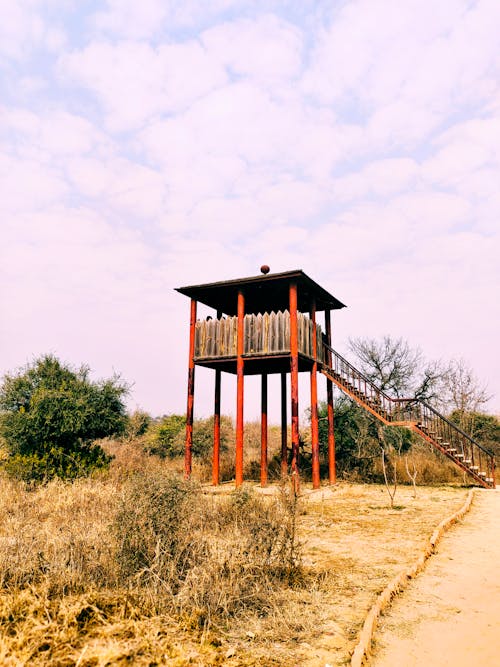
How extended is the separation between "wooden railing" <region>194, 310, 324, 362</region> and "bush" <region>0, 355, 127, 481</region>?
3880 mm

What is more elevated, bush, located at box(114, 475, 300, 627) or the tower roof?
the tower roof

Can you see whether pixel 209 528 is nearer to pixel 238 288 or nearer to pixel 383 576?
pixel 383 576

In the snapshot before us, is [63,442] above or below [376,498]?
above

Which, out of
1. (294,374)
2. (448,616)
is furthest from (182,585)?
(294,374)

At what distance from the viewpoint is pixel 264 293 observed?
19.7 m

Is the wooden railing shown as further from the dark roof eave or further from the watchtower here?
the dark roof eave

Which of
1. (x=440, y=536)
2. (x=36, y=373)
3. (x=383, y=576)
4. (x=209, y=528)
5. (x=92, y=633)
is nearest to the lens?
(x=92, y=633)

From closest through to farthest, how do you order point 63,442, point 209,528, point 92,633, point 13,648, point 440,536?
point 13,648, point 92,633, point 209,528, point 440,536, point 63,442

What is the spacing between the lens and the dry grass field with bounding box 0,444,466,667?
4.36 m

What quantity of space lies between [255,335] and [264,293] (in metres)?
3.12

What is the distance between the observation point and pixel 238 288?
17828mm

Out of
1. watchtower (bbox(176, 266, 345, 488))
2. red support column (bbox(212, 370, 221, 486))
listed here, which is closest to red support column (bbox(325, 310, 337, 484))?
watchtower (bbox(176, 266, 345, 488))

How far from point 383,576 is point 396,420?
12.8 m

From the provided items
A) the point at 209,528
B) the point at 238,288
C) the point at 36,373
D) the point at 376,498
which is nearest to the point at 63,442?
the point at 36,373
